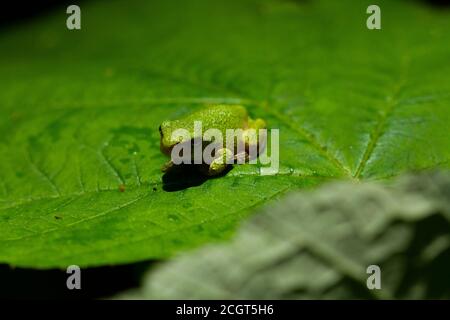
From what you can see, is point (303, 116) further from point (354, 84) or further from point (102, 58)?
point (102, 58)

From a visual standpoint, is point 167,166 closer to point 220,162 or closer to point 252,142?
point 220,162

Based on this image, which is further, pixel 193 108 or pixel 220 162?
pixel 193 108

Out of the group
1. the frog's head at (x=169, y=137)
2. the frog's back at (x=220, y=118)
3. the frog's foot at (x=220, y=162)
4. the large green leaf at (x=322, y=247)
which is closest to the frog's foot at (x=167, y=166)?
the frog's head at (x=169, y=137)

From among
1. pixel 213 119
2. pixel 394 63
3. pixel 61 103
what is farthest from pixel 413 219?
pixel 61 103

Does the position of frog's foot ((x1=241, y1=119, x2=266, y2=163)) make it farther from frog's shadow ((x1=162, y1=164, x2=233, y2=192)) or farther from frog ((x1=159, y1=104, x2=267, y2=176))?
frog's shadow ((x1=162, y1=164, x2=233, y2=192))

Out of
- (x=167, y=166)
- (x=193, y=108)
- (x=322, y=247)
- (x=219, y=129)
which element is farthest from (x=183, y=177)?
(x=322, y=247)

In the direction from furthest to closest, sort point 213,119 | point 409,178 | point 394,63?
point 394,63 → point 213,119 → point 409,178

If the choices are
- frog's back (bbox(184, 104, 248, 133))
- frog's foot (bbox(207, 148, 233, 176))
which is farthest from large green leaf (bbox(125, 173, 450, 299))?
frog's back (bbox(184, 104, 248, 133))

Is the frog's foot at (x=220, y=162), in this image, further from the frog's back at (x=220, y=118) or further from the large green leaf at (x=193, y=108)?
the frog's back at (x=220, y=118)
